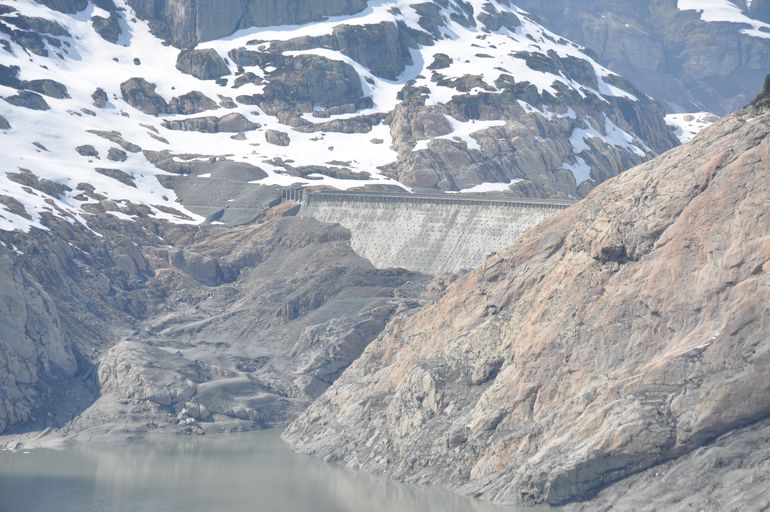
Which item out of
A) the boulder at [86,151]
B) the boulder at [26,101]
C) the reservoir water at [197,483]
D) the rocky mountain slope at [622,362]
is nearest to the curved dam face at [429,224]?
the boulder at [86,151]

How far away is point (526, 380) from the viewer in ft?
285

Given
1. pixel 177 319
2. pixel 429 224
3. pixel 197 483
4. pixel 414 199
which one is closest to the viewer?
pixel 197 483

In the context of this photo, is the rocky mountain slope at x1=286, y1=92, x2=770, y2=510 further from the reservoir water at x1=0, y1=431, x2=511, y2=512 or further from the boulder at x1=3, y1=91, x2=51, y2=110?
the boulder at x1=3, y1=91, x2=51, y2=110

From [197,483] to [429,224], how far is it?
206 ft

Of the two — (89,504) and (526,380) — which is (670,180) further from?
(89,504)

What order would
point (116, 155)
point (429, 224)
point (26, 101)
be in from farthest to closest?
point (26, 101)
point (116, 155)
point (429, 224)

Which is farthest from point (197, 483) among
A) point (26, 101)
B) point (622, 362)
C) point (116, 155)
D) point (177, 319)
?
point (26, 101)

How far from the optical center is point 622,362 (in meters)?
82.1

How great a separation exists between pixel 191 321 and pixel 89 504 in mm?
61531

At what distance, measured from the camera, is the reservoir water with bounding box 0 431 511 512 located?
87375 millimetres

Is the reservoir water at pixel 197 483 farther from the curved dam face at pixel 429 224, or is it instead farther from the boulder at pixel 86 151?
the boulder at pixel 86 151

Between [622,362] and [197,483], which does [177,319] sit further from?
[622,362]

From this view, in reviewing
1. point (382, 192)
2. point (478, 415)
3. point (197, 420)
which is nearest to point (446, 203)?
point (382, 192)

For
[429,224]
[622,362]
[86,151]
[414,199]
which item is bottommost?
[86,151]
